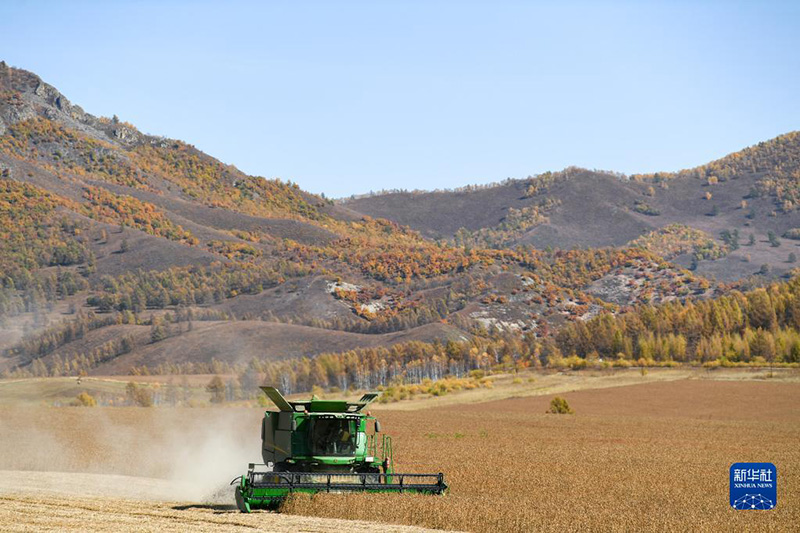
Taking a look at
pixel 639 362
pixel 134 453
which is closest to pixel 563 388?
pixel 639 362

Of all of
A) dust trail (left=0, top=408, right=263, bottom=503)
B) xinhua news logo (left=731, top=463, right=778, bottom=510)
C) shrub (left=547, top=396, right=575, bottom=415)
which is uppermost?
xinhua news logo (left=731, top=463, right=778, bottom=510)

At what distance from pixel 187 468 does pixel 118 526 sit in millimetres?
20040

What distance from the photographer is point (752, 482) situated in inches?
818

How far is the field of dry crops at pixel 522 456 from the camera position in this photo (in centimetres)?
2475

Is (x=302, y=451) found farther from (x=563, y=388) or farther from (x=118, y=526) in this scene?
(x=563, y=388)

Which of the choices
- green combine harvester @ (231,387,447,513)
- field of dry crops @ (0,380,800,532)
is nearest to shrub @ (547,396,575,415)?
field of dry crops @ (0,380,800,532)

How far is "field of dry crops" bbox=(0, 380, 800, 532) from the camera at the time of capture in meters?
24.8

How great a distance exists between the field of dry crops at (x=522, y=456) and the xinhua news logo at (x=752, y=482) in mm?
902

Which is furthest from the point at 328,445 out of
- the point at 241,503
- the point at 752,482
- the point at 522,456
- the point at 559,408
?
the point at 559,408

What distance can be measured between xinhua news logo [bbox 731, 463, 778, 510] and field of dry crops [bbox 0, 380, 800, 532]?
90 centimetres

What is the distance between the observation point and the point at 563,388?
117m

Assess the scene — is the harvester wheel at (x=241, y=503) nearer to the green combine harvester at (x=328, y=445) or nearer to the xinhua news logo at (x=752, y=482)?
the green combine harvester at (x=328, y=445)

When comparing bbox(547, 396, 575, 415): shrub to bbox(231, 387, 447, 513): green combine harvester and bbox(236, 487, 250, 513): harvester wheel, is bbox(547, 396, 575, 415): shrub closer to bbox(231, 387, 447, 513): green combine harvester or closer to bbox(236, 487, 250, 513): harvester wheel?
bbox(231, 387, 447, 513): green combine harvester

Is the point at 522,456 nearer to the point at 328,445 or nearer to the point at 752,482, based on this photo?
the point at 328,445
